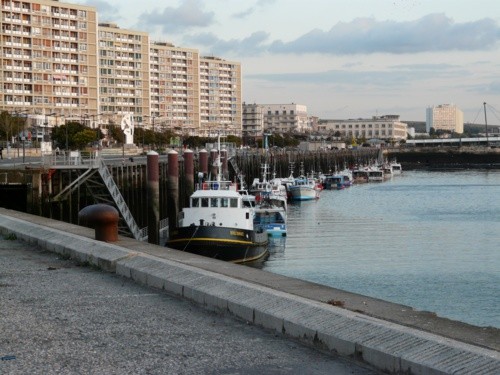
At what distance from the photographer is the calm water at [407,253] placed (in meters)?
32.8

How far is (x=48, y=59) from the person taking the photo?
155 m

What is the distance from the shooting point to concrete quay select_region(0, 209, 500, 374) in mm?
8156

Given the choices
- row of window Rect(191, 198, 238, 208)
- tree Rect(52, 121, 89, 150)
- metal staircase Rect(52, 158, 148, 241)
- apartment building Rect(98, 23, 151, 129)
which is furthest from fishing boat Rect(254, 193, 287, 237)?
apartment building Rect(98, 23, 151, 129)

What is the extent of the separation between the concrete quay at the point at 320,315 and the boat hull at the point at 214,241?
22416 millimetres

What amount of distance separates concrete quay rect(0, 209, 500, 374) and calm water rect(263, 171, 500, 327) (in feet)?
52.7

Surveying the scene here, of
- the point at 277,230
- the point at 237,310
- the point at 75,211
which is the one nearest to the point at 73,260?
the point at 237,310

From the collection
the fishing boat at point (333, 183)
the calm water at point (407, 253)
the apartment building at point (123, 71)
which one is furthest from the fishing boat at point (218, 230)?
the apartment building at point (123, 71)

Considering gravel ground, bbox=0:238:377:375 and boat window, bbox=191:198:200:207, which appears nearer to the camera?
gravel ground, bbox=0:238:377:375

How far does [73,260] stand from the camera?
639 inches

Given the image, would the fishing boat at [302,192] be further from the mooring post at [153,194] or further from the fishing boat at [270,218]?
the mooring post at [153,194]

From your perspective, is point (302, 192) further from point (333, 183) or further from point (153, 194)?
point (153, 194)

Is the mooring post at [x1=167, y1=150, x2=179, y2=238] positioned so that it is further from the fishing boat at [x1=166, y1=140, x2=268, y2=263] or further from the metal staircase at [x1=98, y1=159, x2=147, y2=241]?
the fishing boat at [x1=166, y1=140, x2=268, y2=263]

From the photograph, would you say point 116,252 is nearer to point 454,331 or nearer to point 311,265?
point 454,331

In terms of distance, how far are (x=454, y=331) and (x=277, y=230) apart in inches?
1844
